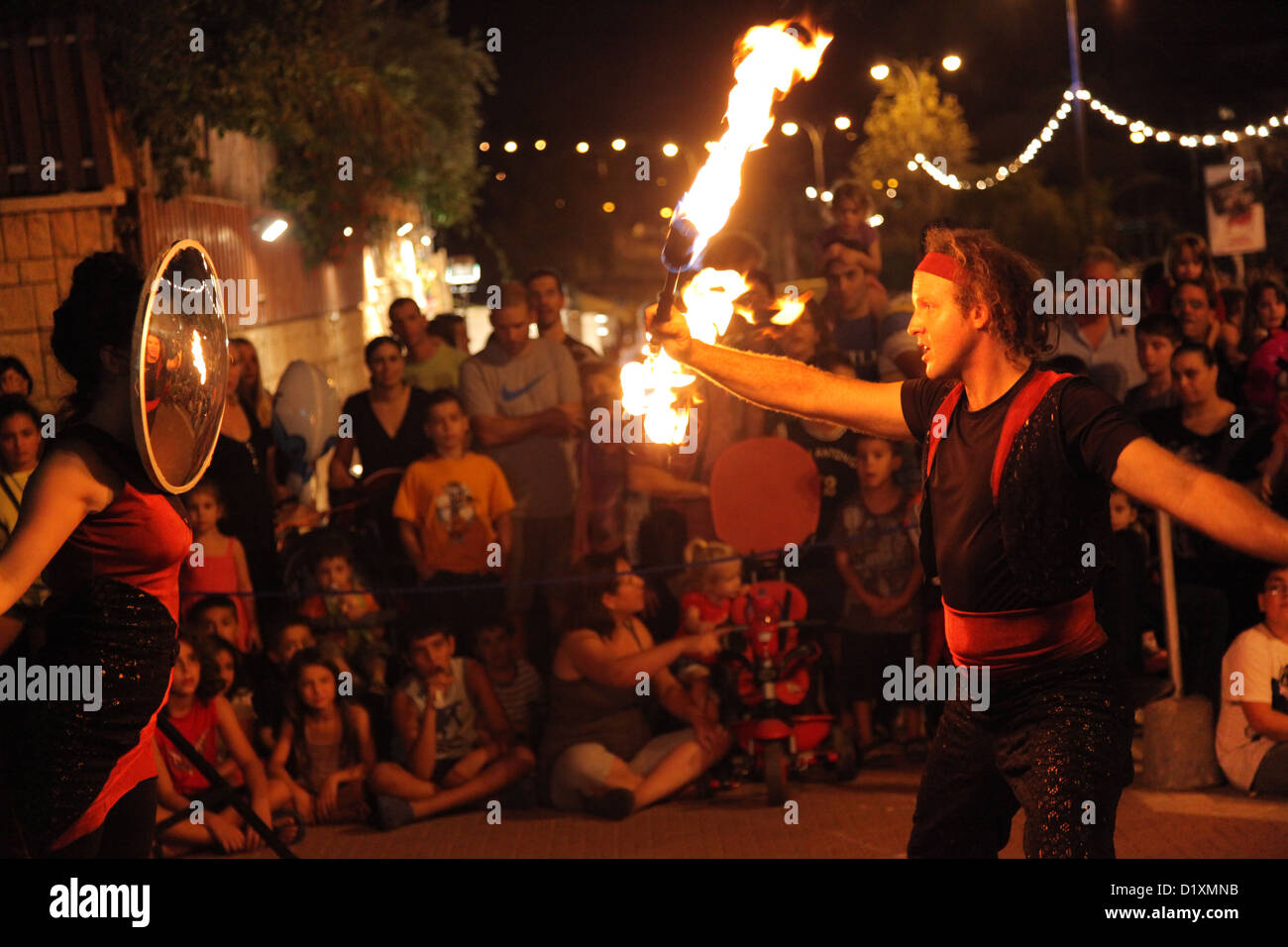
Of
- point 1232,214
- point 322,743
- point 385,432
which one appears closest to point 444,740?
point 322,743

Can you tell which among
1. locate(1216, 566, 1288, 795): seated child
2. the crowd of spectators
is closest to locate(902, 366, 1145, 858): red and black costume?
the crowd of spectators

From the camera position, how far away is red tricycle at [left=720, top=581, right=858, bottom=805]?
687cm

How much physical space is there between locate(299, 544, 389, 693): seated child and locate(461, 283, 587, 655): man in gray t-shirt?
0.74 metres

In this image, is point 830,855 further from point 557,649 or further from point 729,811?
point 557,649

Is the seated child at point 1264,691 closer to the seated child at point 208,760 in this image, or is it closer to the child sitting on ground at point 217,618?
the seated child at point 208,760

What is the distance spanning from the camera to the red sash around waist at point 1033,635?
345 cm

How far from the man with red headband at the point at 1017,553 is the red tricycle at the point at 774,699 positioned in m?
3.18

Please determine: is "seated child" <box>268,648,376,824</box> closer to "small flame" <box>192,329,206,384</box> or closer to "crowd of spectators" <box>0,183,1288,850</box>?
"crowd of spectators" <box>0,183,1288,850</box>

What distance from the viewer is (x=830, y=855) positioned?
5.87 m

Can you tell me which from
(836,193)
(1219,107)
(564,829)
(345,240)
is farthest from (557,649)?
(1219,107)

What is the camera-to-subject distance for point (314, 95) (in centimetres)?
1273

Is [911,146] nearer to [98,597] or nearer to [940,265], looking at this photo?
[940,265]

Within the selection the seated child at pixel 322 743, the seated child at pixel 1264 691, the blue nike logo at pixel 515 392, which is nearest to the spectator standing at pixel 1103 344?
the seated child at pixel 1264 691

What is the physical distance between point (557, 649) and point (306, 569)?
154cm
